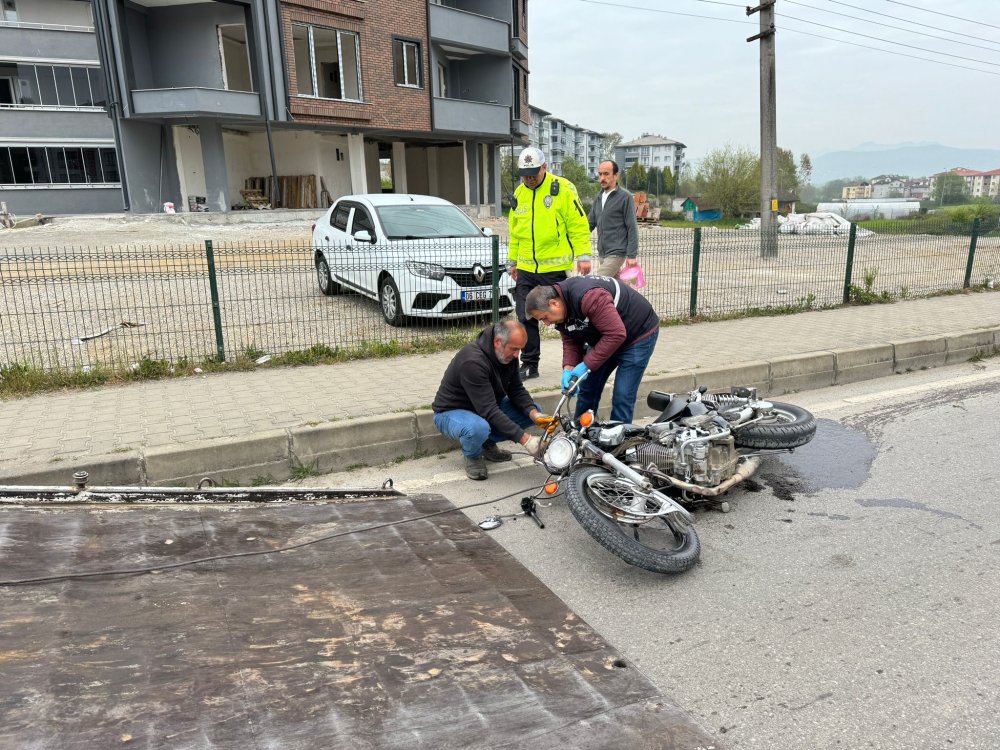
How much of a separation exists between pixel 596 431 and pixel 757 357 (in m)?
4.07

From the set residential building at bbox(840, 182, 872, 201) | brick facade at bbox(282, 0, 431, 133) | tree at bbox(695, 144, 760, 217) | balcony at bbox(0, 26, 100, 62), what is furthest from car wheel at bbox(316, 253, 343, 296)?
residential building at bbox(840, 182, 872, 201)

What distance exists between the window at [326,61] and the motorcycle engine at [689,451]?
2317 centimetres

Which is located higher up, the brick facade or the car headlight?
the brick facade

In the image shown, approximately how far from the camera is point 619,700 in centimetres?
245

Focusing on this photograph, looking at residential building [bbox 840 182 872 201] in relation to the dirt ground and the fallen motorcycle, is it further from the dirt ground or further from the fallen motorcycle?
the fallen motorcycle

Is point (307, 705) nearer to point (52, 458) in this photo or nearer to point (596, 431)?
point (596, 431)

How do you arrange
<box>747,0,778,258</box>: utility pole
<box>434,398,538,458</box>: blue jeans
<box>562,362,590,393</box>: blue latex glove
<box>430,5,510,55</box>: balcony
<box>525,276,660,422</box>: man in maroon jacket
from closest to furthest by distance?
<box>562,362,590,393</box>: blue latex glove, <box>525,276,660,422</box>: man in maroon jacket, <box>434,398,538,458</box>: blue jeans, <box>747,0,778,258</box>: utility pole, <box>430,5,510,55</box>: balcony

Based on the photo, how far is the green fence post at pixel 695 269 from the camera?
8914 millimetres

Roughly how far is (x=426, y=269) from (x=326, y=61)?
22.8 meters

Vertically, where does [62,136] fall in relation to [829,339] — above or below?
above

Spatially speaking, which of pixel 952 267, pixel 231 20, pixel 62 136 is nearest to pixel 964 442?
pixel 952 267

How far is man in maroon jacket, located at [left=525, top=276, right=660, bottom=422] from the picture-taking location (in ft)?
14.4

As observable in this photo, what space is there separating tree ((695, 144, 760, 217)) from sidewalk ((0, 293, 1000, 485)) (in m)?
49.8

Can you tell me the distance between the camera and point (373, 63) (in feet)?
82.0
